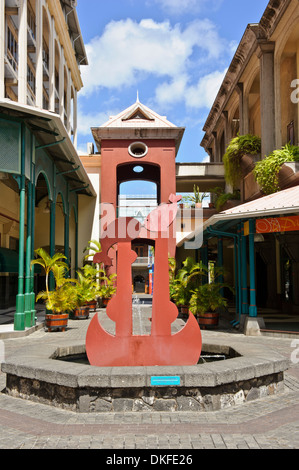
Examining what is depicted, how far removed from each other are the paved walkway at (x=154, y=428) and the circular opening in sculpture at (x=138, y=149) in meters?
Result: 19.2

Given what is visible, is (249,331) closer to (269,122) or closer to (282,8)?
(269,122)

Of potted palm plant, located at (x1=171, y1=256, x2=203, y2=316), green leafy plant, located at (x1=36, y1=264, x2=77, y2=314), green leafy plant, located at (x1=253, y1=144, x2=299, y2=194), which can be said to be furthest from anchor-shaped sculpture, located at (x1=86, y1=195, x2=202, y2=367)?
green leafy plant, located at (x1=253, y1=144, x2=299, y2=194)

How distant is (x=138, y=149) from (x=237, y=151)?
24.4ft

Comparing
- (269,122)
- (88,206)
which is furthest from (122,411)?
(88,206)

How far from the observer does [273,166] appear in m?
15.0

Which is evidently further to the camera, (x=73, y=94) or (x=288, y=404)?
(x=73, y=94)

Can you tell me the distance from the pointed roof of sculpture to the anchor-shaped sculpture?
57.3 ft

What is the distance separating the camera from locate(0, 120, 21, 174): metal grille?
39.8ft

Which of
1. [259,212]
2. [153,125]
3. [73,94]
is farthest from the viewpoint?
[73,94]

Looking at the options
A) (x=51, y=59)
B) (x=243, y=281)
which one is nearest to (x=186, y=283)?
(x=243, y=281)

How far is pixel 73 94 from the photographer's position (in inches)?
1236

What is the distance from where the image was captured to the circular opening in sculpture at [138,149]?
24.1 meters

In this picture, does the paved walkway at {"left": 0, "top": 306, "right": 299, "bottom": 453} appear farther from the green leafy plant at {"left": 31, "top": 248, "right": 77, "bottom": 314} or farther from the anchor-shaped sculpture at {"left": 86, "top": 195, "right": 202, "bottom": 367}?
the green leafy plant at {"left": 31, "top": 248, "right": 77, "bottom": 314}

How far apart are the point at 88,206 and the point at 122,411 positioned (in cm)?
1949
